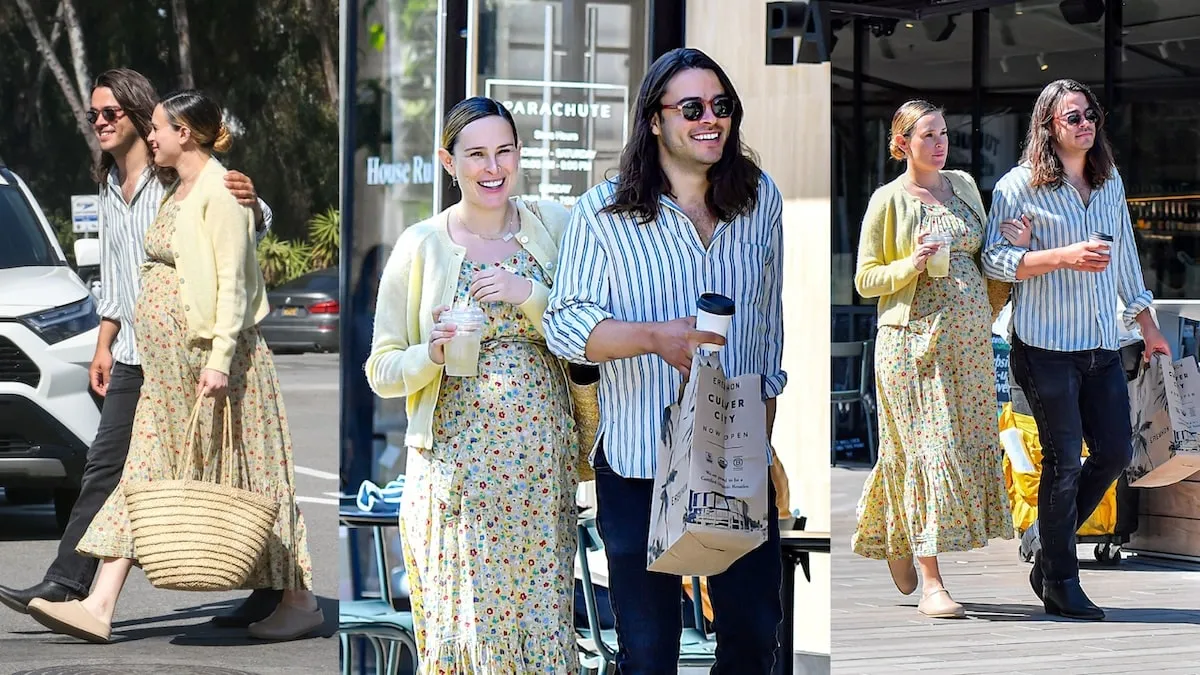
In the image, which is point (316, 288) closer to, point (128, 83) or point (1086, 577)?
point (128, 83)

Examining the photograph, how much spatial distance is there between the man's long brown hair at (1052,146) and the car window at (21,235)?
8.61 feet

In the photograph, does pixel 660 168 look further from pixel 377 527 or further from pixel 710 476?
pixel 377 527

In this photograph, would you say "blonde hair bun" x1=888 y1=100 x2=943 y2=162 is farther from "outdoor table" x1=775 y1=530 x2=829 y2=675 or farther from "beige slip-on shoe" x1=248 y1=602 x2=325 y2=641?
"beige slip-on shoe" x1=248 y1=602 x2=325 y2=641

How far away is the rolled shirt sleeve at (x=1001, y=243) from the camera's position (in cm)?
468

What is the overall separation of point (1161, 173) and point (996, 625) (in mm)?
1399

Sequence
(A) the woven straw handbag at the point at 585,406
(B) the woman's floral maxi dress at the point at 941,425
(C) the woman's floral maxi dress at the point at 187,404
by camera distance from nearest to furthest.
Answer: (A) the woven straw handbag at the point at 585,406 → (C) the woman's floral maxi dress at the point at 187,404 → (B) the woman's floral maxi dress at the point at 941,425

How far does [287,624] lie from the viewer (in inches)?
162

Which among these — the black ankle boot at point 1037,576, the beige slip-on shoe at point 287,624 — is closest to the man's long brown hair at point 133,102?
the beige slip-on shoe at point 287,624

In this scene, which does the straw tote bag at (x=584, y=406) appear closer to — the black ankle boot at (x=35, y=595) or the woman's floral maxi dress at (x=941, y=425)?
the black ankle boot at (x=35, y=595)

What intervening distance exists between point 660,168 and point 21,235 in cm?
169

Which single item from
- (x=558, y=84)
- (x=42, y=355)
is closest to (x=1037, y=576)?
(x=558, y=84)

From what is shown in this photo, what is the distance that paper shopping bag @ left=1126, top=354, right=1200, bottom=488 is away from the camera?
16.1 feet

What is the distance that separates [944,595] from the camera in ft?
16.4

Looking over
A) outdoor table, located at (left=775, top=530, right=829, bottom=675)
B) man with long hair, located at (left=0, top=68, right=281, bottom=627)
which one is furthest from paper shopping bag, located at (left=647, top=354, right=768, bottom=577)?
man with long hair, located at (left=0, top=68, right=281, bottom=627)
